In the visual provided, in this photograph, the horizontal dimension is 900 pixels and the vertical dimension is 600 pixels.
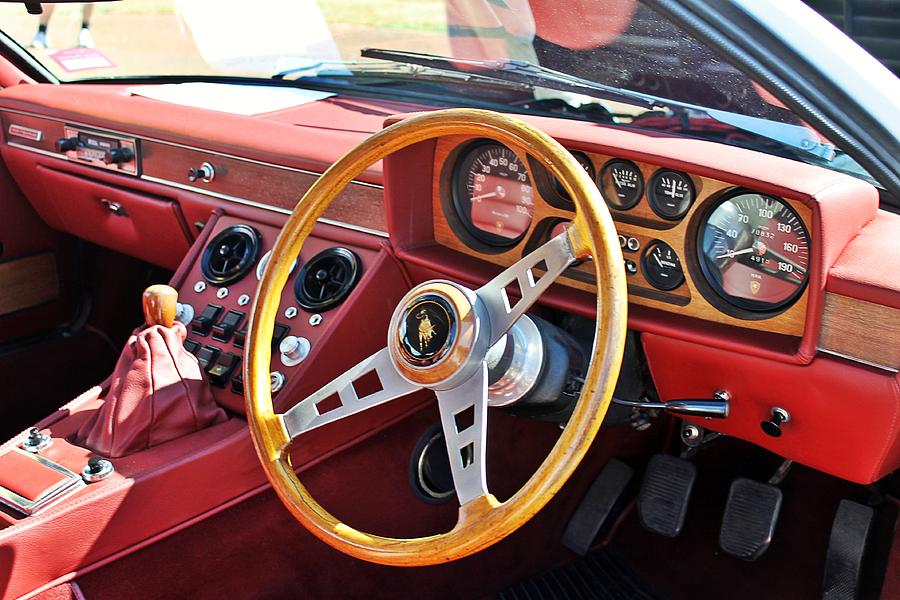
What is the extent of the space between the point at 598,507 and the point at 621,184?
1.16 metres

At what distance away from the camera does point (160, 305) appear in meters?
1.98

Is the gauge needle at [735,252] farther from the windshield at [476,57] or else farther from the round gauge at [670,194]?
the windshield at [476,57]

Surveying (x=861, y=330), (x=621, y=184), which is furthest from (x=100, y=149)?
(x=861, y=330)

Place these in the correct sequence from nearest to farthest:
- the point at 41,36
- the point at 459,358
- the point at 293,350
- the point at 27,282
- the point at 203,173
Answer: the point at 459,358
the point at 293,350
the point at 203,173
the point at 27,282
the point at 41,36

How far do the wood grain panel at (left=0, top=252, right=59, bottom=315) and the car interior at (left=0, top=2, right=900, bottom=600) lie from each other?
0.03 meters

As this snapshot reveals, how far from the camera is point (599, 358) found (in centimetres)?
132

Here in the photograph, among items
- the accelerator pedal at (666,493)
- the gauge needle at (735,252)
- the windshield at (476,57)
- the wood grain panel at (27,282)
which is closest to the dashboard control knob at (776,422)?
the gauge needle at (735,252)

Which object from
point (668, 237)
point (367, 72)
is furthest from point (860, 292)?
point (367, 72)

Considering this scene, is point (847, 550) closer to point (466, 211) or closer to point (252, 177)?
point (466, 211)

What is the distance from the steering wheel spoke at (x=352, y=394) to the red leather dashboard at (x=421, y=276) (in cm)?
34

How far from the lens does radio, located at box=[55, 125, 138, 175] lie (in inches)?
104

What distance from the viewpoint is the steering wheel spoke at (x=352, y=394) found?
150 centimetres

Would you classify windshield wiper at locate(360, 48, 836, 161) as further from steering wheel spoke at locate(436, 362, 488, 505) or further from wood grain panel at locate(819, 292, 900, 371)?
steering wheel spoke at locate(436, 362, 488, 505)

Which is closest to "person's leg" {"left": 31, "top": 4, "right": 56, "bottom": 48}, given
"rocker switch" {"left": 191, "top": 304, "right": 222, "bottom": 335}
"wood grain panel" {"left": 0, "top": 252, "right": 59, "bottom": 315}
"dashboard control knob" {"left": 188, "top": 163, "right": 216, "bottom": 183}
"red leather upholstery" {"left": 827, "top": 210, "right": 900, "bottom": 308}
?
"wood grain panel" {"left": 0, "top": 252, "right": 59, "bottom": 315}
